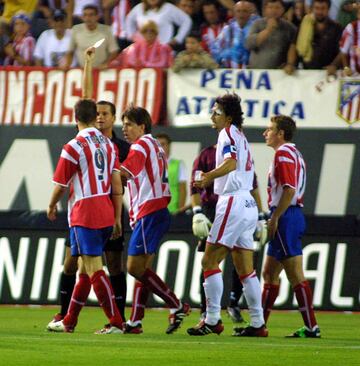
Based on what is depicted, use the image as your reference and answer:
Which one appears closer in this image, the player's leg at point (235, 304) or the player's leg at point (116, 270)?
the player's leg at point (116, 270)

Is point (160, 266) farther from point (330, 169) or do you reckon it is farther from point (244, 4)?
point (244, 4)

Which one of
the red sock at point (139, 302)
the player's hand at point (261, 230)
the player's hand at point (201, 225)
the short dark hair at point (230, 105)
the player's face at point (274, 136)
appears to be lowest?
the red sock at point (139, 302)

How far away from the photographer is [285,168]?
39.9 ft

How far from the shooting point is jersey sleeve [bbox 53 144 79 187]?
11.7m

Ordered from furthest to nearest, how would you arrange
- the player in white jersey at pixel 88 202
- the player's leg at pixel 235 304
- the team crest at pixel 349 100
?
1. the team crest at pixel 349 100
2. the player's leg at pixel 235 304
3. the player in white jersey at pixel 88 202

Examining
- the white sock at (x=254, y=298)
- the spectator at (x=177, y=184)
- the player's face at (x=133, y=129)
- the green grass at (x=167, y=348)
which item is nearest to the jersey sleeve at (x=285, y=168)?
the white sock at (x=254, y=298)

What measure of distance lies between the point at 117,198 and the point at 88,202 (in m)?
0.43

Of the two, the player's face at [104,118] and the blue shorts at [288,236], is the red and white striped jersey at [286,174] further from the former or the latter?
the player's face at [104,118]

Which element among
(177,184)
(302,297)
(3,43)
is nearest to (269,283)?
(302,297)

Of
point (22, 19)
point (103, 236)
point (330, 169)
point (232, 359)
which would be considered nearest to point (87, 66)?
point (103, 236)

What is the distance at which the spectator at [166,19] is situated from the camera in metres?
19.0

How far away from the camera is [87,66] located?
12875 mm

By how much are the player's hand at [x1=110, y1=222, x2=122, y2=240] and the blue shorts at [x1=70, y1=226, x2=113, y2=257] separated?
8.6 inches

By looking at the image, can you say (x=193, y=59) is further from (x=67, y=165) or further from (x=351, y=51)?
→ (x=67, y=165)
